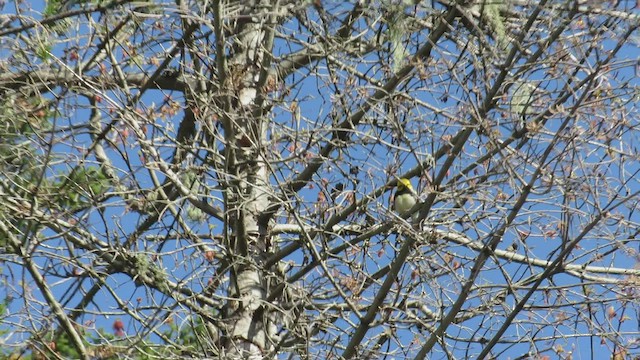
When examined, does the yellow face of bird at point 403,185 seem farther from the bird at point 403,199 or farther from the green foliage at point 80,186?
the green foliage at point 80,186

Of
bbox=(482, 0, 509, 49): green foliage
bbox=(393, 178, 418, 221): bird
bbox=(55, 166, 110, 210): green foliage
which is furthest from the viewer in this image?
bbox=(393, 178, 418, 221): bird

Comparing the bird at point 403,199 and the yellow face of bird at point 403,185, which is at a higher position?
the bird at point 403,199

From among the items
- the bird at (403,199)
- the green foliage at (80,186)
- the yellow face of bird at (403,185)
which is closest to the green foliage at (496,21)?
the yellow face of bird at (403,185)

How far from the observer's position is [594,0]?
580 centimetres

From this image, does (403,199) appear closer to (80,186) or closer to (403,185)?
(403,185)

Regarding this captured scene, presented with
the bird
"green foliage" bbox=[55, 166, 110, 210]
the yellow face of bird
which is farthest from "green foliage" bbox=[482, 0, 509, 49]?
"green foliage" bbox=[55, 166, 110, 210]

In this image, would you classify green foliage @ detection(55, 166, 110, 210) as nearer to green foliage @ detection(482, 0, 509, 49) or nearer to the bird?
the bird

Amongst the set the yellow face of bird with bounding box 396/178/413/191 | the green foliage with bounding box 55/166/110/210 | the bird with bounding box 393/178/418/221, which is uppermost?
the bird with bounding box 393/178/418/221

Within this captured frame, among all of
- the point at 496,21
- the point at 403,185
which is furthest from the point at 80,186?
the point at 496,21

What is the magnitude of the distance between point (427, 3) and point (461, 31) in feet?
1.28

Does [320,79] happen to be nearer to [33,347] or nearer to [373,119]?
[373,119]

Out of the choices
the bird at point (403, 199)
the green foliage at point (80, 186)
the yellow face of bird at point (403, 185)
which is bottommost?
the green foliage at point (80, 186)

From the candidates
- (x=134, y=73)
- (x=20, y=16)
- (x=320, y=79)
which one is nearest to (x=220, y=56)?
(x=320, y=79)

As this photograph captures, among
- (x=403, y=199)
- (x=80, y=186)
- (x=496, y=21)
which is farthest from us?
(x=403, y=199)
